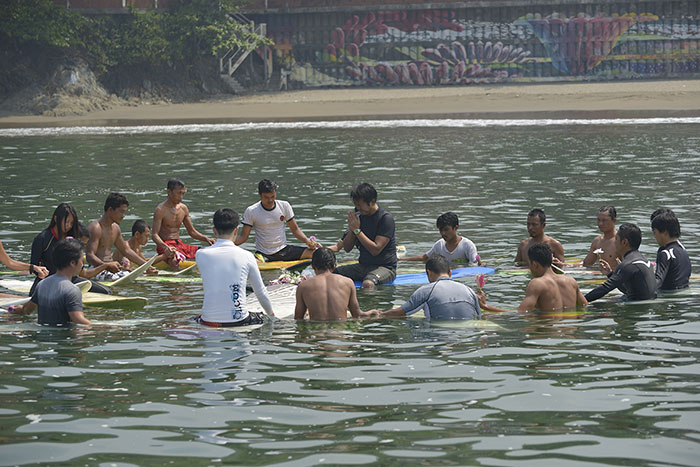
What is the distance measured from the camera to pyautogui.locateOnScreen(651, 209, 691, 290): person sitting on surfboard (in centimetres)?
1368

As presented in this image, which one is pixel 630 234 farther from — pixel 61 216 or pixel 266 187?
pixel 61 216

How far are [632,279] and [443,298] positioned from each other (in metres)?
2.88

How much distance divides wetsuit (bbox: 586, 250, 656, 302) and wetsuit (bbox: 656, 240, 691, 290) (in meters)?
0.48

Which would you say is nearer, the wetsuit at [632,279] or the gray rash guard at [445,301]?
the gray rash guard at [445,301]

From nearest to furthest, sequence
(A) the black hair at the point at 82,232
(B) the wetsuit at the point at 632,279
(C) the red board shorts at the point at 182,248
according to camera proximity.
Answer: (B) the wetsuit at the point at 632,279 → (A) the black hair at the point at 82,232 → (C) the red board shorts at the point at 182,248

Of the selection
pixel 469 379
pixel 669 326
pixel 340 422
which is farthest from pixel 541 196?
pixel 340 422

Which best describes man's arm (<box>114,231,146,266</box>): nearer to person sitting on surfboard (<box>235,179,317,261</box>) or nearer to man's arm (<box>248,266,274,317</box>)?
person sitting on surfboard (<box>235,179,317,261</box>)

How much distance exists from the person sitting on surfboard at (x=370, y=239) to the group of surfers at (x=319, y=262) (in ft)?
0.06

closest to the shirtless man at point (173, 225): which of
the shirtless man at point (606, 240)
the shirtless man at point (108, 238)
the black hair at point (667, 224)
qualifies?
the shirtless man at point (108, 238)

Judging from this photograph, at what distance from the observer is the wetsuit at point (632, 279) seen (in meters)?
13.1

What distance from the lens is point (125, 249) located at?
53.2 feet

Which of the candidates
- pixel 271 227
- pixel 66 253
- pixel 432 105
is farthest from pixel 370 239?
pixel 432 105

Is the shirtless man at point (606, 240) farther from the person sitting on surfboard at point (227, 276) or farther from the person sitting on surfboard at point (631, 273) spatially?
the person sitting on surfboard at point (227, 276)

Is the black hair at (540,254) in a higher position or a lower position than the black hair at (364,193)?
lower
